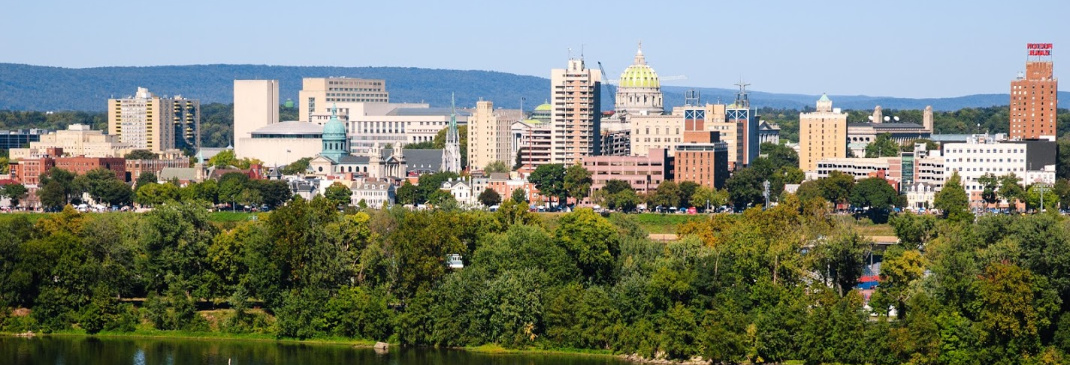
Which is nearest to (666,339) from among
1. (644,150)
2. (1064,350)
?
(1064,350)

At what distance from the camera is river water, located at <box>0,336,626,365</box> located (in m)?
66.9

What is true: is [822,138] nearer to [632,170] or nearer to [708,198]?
[632,170]

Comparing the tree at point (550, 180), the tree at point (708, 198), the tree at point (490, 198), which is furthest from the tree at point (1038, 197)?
the tree at point (490, 198)

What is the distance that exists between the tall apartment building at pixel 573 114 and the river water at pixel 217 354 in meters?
77.6

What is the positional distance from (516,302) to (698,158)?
7246cm

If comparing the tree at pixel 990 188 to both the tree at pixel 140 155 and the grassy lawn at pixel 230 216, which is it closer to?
the grassy lawn at pixel 230 216

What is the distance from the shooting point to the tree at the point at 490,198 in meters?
138

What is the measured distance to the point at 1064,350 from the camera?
6488cm

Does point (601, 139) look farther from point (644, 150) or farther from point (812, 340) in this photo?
point (812, 340)

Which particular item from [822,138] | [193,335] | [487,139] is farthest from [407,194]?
[193,335]

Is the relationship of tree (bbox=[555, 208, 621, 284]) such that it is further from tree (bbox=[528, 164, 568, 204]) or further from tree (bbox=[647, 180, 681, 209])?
tree (bbox=[528, 164, 568, 204])

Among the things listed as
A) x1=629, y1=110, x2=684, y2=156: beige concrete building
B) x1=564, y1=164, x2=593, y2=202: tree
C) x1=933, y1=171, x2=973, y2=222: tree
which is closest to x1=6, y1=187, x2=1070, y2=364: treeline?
x1=933, y1=171, x2=973, y2=222: tree

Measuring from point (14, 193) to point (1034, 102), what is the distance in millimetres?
77866

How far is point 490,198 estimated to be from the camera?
138125 millimetres
